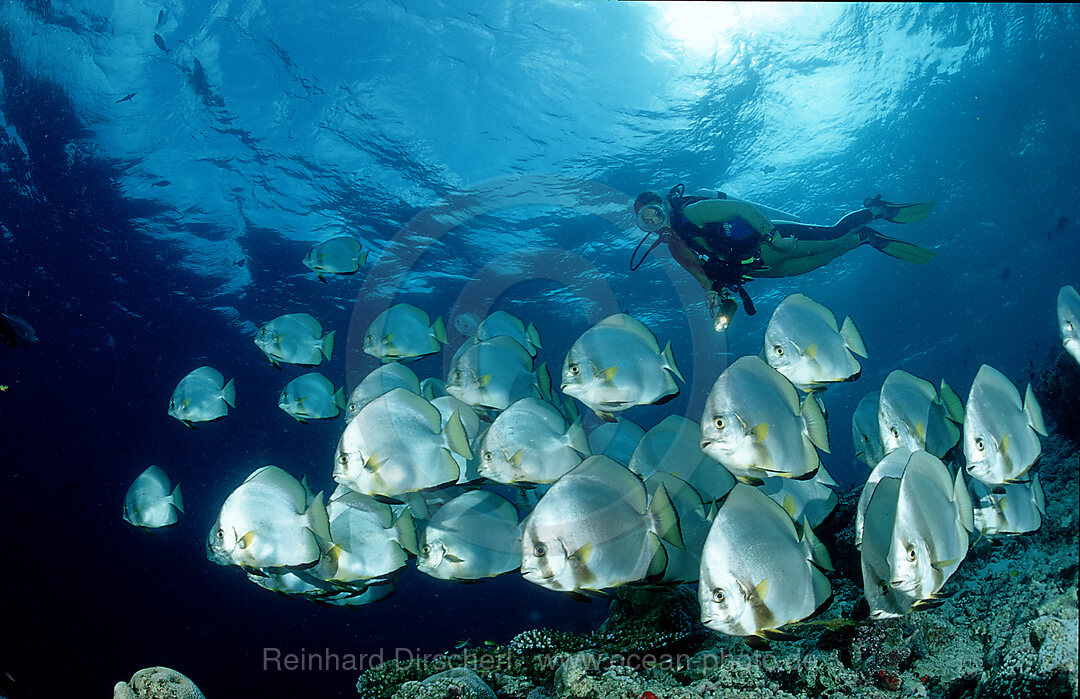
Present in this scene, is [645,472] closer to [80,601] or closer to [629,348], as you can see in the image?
[629,348]

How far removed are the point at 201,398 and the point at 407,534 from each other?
208 inches

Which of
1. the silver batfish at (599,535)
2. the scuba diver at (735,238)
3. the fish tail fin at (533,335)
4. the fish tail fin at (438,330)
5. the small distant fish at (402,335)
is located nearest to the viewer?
the silver batfish at (599,535)

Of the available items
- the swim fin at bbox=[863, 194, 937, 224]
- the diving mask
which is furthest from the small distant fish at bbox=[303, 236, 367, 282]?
the swim fin at bbox=[863, 194, 937, 224]

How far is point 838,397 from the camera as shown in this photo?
51469 mm

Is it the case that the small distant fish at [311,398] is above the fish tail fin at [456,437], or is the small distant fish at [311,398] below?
above

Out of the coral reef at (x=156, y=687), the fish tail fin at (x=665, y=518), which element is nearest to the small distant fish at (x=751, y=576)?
the fish tail fin at (x=665, y=518)

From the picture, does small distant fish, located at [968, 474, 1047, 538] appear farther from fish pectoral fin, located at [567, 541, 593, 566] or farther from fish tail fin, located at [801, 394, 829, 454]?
fish pectoral fin, located at [567, 541, 593, 566]

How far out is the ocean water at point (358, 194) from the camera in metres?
12.6

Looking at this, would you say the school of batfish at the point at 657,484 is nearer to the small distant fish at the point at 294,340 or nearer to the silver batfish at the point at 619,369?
the silver batfish at the point at 619,369

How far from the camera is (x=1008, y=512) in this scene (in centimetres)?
368

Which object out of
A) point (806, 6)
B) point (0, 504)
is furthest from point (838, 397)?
point (0, 504)

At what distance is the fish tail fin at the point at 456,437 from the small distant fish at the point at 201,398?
204 inches

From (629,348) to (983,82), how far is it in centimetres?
2283

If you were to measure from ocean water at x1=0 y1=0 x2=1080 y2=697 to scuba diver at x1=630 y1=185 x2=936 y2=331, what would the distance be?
3188 millimetres
